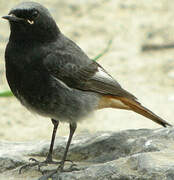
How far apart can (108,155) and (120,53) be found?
590 cm

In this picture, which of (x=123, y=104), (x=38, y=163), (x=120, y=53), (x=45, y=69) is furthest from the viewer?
(x=120, y=53)

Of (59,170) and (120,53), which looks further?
(120,53)

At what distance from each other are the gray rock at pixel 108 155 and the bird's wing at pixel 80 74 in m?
0.51

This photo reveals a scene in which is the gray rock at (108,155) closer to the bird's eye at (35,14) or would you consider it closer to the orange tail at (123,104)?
the orange tail at (123,104)

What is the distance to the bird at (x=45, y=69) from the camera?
604cm

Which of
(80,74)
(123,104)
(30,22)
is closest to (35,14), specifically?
(30,22)

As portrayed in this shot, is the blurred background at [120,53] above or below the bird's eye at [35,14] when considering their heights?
below

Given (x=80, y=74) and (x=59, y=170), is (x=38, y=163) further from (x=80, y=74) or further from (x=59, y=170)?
(x=80, y=74)

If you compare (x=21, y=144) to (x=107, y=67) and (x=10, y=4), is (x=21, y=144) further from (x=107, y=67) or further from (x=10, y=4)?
(x=10, y=4)

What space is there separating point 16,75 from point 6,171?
0.98 meters

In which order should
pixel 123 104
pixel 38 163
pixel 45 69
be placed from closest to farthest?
1. pixel 45 69
2. pixel 38 163
3. pixel 123 104

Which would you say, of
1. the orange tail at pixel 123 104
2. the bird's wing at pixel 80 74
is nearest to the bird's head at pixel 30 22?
the bird's wing at pixel 80 74

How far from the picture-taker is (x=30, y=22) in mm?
6105

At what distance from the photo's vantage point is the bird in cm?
604
